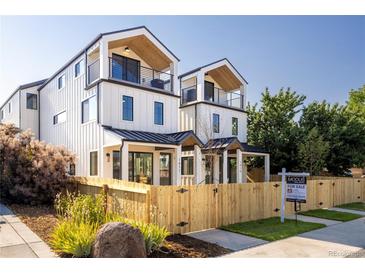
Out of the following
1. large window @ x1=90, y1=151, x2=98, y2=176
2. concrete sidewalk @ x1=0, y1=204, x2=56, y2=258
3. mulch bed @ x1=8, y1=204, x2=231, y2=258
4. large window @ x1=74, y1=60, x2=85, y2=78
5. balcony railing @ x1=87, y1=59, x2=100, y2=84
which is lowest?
mulch bed @ x1=8, y1=204, x2=231, y2=258

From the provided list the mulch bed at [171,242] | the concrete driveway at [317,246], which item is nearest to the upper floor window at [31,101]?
the mulch bed at [171,242]

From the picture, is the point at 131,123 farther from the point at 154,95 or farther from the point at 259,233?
the point at 259,233

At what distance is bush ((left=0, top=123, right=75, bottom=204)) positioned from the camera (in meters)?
11.3

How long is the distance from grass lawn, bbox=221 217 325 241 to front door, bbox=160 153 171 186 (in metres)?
7.19

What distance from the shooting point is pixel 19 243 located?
6656 mm

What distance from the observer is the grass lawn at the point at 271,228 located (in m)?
8.09

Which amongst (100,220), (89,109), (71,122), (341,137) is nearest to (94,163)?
(89,109)

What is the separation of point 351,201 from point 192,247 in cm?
1203

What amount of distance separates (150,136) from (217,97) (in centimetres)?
876

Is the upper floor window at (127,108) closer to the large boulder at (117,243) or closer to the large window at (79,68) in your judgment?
the large window at (79,68)

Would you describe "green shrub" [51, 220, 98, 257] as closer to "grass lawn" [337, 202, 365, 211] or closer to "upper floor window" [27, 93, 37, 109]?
"grass lawn" [337, 202, 365, 211]

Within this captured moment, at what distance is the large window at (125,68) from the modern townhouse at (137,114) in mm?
53

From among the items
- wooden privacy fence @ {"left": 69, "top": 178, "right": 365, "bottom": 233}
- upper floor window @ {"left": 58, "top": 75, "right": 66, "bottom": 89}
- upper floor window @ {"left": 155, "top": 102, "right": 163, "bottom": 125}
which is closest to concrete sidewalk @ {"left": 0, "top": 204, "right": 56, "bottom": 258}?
wooden privacy fence @ {"left": 69, "top": 178, "right": 365, "bottom": 233}
